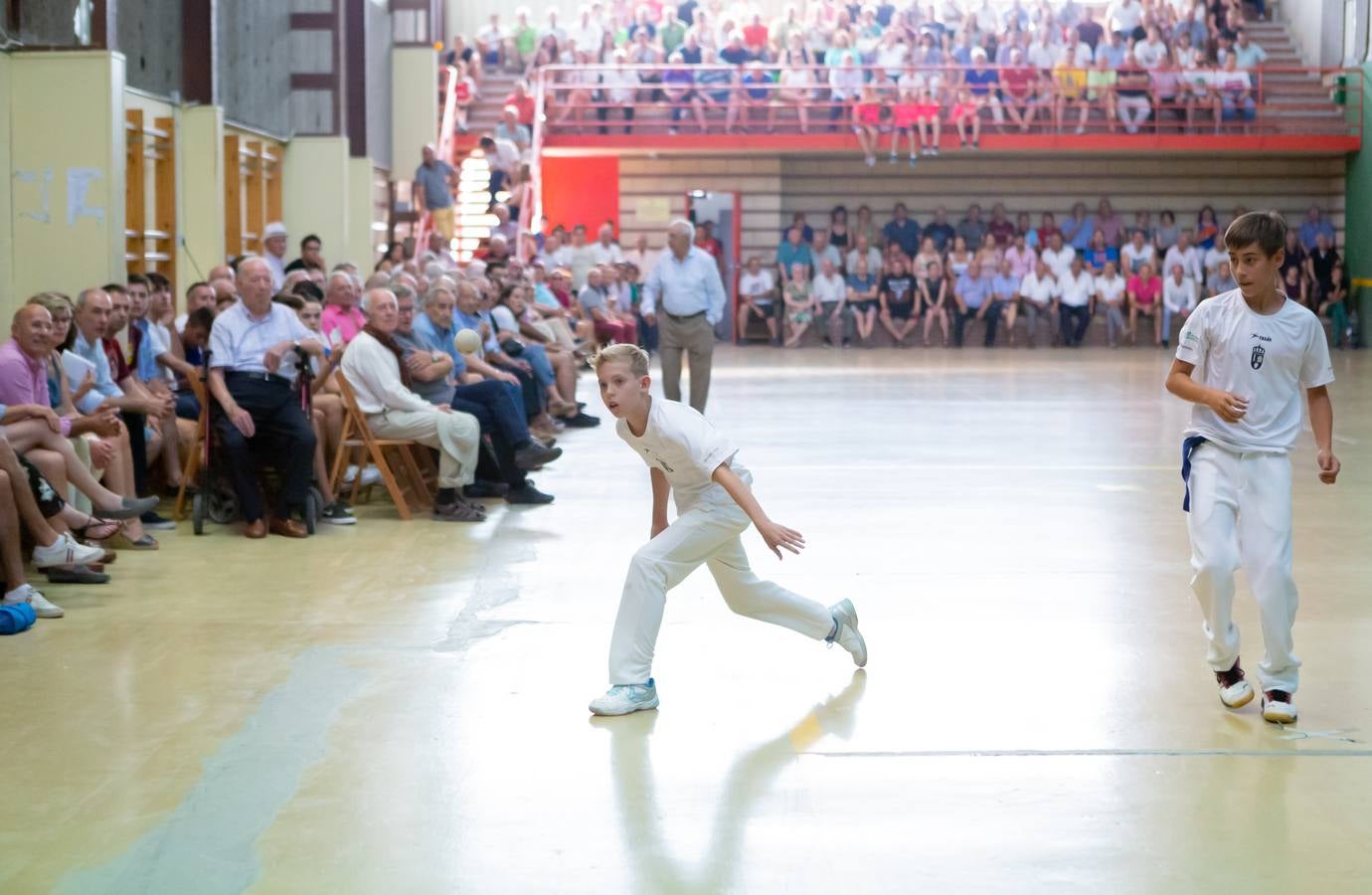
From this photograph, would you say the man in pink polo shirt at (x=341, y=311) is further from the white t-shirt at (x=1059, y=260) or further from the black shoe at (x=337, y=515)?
the white t-shirt at (x=1059, y=260)

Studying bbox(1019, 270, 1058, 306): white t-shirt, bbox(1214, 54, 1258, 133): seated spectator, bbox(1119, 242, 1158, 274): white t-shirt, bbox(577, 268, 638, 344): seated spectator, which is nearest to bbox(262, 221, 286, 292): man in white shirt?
bbox(577, 268, 638, 344): seated spectator

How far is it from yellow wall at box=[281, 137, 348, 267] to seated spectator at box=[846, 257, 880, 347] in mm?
10017

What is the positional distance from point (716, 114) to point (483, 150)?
4611mm

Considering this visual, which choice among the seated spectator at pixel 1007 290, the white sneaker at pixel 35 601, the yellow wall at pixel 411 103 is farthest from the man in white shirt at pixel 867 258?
the white sneaker at pixel 35 601

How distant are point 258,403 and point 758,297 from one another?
728 inches

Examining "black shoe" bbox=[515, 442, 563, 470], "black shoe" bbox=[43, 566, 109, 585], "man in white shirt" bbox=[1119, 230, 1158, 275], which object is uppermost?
"man in white shirt" bbox=[1119, 230, 1158, 275]

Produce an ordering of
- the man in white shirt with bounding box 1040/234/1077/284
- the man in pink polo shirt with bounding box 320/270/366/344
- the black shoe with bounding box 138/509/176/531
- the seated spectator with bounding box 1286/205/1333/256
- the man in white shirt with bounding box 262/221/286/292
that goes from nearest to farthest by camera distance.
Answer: the black shoe with bounding box 138/509/176/531, the man in pink polo shirt with bounding box 320/270/366/344, the man in white shirt with bounding box 262/221/286/292, the man in white shirt with bounding box 1040/234/1077/284, the seated spectator with bounding box 1286/205/1333/256

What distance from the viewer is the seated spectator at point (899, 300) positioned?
1015 inches

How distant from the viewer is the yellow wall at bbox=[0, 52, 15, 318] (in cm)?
1066

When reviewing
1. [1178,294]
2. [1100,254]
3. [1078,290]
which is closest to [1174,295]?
[1178,294]

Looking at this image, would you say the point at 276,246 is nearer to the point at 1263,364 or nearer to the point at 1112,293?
the point at 1263,364

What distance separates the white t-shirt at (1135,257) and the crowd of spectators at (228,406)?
1726 cm

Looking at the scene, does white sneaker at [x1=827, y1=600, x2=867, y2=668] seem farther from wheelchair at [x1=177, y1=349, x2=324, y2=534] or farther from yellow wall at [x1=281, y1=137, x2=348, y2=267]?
yellow wall at [x1=281, y1=137, x2=348, y2=267]

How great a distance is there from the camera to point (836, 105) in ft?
84.4
